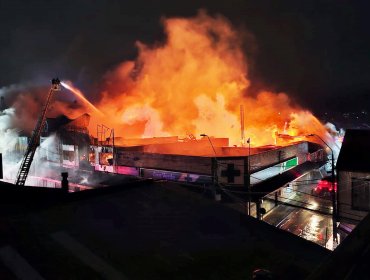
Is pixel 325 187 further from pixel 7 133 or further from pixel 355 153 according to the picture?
pixel 7 133

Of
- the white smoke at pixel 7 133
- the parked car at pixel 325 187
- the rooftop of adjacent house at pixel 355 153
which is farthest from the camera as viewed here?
the white smoke at pixel 7 133

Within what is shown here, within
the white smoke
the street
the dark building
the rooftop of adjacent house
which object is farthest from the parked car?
the white smoke

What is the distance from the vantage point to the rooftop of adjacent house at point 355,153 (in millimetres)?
19672

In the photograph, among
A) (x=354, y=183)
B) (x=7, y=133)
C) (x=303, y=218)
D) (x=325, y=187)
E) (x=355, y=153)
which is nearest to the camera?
(x=354, y=183)

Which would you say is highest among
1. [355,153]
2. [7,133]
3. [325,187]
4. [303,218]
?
[7,133]

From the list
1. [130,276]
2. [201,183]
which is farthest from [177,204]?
[201,183]

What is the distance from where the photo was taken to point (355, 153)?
20.3 meters

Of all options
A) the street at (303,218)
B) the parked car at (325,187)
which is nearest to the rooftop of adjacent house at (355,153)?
the street at (303,218)

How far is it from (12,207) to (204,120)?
153ft

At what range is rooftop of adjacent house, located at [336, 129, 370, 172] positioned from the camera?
64.5ft

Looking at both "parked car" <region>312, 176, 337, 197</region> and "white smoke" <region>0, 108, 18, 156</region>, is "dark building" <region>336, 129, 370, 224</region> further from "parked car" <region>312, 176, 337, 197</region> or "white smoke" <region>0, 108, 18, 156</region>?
"white smoke" <region>0, 108, 18, 156</region>

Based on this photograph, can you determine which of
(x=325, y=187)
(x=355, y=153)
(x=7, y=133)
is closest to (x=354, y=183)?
(x=355, y=153)

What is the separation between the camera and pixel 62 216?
6.90m

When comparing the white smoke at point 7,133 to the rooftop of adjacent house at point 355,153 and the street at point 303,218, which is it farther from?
the rooftop of adjacent house at point 355,153
